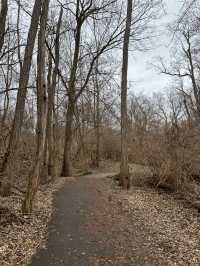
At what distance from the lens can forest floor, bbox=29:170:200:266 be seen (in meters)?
5.53

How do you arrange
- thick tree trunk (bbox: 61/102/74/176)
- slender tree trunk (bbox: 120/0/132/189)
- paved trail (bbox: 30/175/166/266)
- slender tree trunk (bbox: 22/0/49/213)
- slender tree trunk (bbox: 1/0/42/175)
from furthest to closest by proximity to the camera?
thick tree trunk (bbox: 61/102/74/176)
slender tree trunk (bbox: 120/0/132/189)
slender tree trunk (bbox: 1/0/42/175)
slender tree trunk (bbox: 22/0/49/213)
paved trail (bbox: 30/175/166/266)

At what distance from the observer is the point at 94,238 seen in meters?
6.49

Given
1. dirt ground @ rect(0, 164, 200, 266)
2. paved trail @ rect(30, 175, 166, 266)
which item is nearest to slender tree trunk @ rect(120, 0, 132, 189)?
dirt ground @ rect(0, 164, 200, 266)

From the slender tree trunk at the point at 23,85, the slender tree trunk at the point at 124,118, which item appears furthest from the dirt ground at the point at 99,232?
the slender tree trunk at the point at 124,118

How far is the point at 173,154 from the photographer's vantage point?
13.0 meters

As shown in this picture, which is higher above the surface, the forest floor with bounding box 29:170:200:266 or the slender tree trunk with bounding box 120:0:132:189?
the slender tree trunk with bounding box 120:0:132:189

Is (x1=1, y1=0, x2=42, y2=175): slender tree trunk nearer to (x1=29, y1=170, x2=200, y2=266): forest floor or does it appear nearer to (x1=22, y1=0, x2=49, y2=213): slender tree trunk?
(x1=22, y1=0, x2=49, y2=213): slender tree trunk

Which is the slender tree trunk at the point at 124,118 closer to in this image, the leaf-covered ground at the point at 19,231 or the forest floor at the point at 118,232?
the forest floor at the point at 118,232

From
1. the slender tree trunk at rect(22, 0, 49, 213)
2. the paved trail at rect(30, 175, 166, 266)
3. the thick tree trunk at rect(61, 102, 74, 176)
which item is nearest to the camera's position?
the paved trail at rect(30, 175, 166, 266)

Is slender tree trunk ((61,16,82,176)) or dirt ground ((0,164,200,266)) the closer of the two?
dirt ground ((0,164,200,266))

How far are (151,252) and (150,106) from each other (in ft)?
114

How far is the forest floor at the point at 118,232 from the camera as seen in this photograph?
5527 mm

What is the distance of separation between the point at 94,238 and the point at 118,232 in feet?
2.37

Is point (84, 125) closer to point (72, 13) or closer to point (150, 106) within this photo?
point (72, 13)
